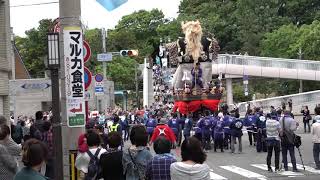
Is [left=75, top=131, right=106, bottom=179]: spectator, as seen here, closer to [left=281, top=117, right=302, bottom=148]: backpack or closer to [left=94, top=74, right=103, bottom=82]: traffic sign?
[left=281, top=117, right=302, bottom=148]: backpack

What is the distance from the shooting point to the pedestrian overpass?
58062 mm

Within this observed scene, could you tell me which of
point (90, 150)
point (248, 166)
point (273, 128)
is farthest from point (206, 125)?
point (90, 150)

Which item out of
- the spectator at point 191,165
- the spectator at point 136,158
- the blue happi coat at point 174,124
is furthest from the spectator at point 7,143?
the blue happi coat at point 174,124

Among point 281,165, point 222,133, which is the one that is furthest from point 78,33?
point 222,133

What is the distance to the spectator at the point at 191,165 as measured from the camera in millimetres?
6434

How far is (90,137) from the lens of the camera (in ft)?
29.4

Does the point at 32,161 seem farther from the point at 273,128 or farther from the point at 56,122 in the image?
the point at 273,128

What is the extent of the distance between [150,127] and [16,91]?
5.77 meters

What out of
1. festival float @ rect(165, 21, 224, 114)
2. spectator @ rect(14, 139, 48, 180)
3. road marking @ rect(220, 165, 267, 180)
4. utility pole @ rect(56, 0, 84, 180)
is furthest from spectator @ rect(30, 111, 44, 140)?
festival float @ rect(165, 21, 224, 114)

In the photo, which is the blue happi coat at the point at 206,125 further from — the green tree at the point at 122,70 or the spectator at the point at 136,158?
the green tree at the point at 122,70

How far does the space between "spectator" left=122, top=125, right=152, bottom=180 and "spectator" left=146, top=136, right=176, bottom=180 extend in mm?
504

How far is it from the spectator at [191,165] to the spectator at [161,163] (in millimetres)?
810

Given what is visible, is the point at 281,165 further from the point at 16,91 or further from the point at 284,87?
the point at 284,87

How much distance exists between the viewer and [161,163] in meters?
7.43
